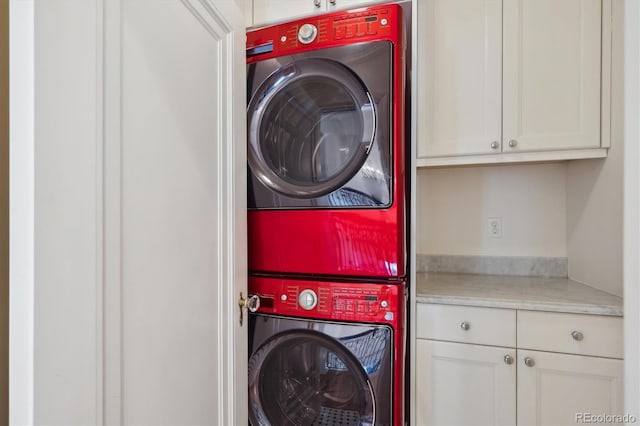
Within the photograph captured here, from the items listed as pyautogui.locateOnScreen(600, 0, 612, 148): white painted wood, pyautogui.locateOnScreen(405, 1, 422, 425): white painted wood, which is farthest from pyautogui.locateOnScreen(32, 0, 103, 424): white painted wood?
pyautogui.locateOnScreen(600, 0, 612, 148): white painted wood

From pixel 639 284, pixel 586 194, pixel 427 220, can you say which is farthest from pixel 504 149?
pixel 639 284

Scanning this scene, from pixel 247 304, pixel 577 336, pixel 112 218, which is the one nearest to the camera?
pixel 112 218

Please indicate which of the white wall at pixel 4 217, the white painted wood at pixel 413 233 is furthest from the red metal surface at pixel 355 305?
the white wall at pixel 4 217

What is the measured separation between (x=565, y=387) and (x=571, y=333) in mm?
205

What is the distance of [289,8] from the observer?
145cm

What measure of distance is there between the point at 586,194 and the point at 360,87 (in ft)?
3.98

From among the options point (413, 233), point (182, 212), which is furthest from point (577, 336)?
point (182, 212)

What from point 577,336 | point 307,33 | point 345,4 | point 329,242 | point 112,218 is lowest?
point 577,336

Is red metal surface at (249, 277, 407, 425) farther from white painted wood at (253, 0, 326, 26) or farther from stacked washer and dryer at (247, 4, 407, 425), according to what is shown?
white painted wood at (253, 0, 326, 26)

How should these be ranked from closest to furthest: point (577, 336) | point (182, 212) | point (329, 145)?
1. point (182, 212)
2. point (577, 336)
3. point (329, 145)

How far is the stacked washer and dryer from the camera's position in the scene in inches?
46.3

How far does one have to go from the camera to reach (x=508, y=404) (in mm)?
1261

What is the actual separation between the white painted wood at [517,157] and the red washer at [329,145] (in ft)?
1.57

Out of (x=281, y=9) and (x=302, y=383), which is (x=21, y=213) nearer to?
(x=302, y=383)
